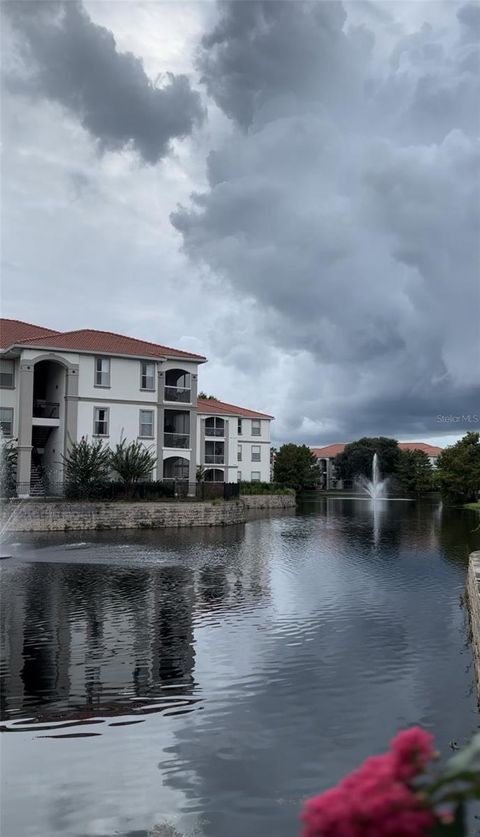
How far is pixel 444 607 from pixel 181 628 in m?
6.04

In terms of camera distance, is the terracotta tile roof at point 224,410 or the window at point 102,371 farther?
the terracotta tile roof at point 224,410

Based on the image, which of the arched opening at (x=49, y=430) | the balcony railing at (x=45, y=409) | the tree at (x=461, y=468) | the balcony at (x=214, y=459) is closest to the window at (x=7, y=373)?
the arched opening at (x=49, y=430)

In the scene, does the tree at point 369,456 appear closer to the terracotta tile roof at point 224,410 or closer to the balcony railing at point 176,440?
the terracotta tile roof at point 224,410

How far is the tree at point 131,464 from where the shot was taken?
36906mm

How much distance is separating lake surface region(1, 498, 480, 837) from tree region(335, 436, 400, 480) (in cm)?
9414

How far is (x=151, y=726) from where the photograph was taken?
8.08 m

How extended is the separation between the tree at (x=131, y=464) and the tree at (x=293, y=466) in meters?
53.1

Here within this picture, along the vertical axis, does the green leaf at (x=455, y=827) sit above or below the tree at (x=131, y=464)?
below

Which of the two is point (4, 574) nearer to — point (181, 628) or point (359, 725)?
point (181, 628)

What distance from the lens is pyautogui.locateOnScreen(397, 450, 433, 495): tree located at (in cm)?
10100

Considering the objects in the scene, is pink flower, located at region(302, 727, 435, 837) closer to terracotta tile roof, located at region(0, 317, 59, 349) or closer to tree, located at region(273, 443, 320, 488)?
terracotta tile roof, located at region(0, 317, 59, 349)

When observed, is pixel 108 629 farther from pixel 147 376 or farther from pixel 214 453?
pixel 214 453

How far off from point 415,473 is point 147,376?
69.4 metres

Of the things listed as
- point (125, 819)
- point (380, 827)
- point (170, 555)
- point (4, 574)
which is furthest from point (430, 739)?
point (170, 555)
